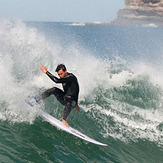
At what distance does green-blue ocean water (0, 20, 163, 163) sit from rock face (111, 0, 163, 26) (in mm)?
155345

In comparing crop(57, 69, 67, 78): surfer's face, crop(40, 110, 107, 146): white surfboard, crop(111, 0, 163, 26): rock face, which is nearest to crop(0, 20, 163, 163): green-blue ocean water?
crop(40, 110, 107, 146): white surfboard

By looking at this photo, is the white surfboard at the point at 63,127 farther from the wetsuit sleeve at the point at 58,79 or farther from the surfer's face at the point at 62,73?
the surfer's face at the point at 62,73

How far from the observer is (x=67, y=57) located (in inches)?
553

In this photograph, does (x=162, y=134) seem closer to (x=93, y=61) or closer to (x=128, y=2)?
(x=93, y=61)

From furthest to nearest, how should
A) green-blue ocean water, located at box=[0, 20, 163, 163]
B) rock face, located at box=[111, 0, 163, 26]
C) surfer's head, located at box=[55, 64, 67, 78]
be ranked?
1. rock face, located at box=[111, 0, 163, 26]
2. surfer's head, located at box=[55, 64, 67, 78]
3. green-blue ocean water, located at box=[0, 20, 163, 163]

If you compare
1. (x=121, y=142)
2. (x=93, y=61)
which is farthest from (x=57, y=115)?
(x=93, y=61)

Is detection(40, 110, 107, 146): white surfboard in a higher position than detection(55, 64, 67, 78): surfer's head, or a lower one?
lower

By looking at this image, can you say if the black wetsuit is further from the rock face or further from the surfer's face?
Result: the rock face

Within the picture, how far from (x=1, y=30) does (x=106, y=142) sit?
9057 millimetres

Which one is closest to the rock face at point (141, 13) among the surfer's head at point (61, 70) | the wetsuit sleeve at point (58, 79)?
the wetsuit sleeve at point (58, 79)

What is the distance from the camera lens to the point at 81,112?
31.4 feet

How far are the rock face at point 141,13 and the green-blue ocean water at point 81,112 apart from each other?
510 ft

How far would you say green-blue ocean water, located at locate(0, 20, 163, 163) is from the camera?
6.80m

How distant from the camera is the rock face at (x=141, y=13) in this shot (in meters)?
158
